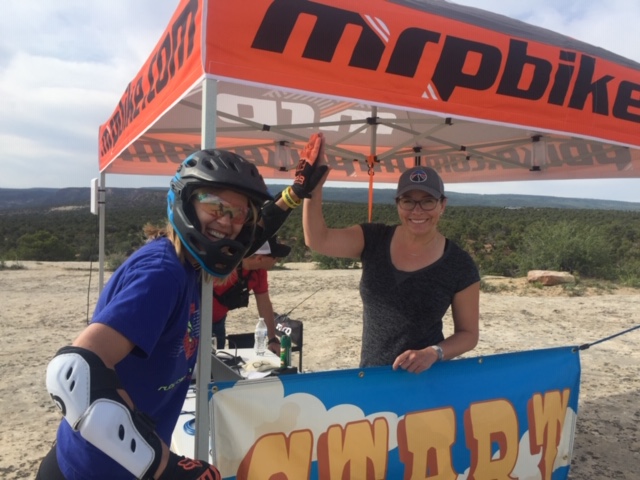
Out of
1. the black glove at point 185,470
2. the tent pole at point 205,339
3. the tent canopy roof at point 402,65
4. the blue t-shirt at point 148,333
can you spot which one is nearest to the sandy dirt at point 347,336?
the tent pole at point 205,339

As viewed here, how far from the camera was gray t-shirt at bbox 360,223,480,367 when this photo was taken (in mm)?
2271

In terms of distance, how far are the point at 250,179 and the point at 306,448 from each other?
4.12 feet

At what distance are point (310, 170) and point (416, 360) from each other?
979mm

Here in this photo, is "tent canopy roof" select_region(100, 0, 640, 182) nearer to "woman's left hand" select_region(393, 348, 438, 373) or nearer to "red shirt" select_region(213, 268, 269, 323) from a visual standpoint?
"woman's left hand" select_region(393, 348, 438, 373)

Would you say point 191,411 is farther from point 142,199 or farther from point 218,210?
point 142,199

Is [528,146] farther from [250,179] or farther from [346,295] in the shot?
→ [346,295]

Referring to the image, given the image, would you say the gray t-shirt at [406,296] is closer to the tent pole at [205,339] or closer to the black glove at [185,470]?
the tent pole at [205,339]

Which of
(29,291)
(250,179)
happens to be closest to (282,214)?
(250,179)

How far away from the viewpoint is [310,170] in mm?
1949

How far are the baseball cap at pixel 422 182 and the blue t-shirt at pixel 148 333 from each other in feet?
3.99

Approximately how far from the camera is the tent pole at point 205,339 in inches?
73.8

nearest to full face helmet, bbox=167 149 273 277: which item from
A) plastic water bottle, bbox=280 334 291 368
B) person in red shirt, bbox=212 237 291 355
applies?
plastic water bottle, bbox=280 334 291 368

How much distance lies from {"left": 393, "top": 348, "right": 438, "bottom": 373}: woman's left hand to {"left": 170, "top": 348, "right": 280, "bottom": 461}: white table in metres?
0.96

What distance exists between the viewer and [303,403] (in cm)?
205
